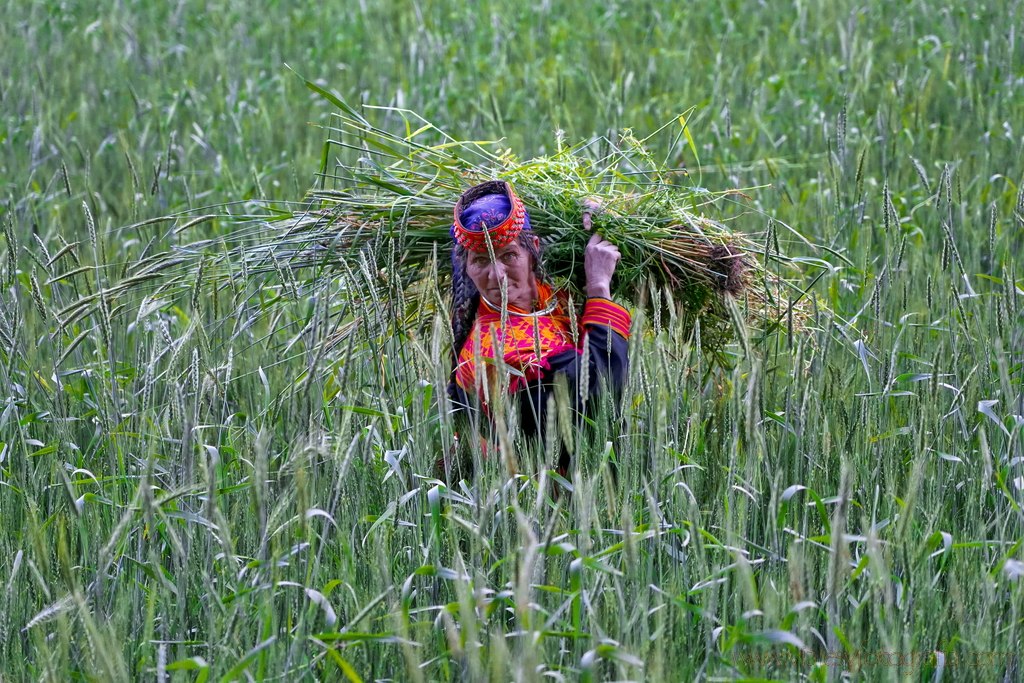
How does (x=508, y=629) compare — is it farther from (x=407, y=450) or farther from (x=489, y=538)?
(x=407, y=450)

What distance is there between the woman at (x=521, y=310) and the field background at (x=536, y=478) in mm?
129

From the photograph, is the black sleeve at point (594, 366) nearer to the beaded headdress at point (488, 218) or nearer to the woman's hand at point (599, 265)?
the woman's hand at point (599, 265)

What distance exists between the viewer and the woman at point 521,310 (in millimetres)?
2629

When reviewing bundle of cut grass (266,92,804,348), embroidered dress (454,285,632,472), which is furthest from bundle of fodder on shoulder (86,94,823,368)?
embroidered dress (454,285,632,472)

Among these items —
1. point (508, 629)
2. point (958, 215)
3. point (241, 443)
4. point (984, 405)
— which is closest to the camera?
point (508, 629)

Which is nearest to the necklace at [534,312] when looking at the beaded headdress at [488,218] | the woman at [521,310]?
the woman at [521,310]

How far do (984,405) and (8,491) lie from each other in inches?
77.8

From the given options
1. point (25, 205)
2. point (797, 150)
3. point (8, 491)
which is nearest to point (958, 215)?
point (797, 150)

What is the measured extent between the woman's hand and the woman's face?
12cm

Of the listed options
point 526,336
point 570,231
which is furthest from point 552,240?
point 526,336

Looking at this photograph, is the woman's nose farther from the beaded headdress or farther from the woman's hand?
the woman's hand

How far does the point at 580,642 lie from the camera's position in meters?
1.99

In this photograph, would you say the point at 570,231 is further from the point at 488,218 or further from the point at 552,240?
the point at 488,218

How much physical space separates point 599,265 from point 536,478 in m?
0.49
